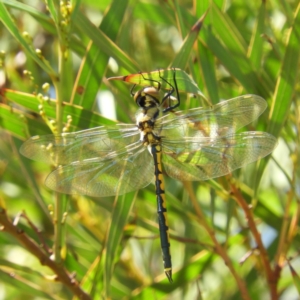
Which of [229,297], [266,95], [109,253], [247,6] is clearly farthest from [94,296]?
[247,6]

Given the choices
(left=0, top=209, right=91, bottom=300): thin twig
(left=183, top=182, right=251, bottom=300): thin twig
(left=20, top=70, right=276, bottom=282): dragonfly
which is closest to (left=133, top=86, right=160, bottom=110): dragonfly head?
(left=20, top=70, right=276, bottom=282): dragonfly

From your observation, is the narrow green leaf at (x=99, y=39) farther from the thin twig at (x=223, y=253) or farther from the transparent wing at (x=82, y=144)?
the thin twig at (x=223, y=253)

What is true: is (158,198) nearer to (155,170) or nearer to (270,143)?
→ (155,170)

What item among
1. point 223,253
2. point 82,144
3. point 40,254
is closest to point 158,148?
point 82,144

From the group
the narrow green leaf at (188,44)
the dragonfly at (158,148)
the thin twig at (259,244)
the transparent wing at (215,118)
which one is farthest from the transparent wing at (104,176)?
the narrow green leaf at (188,44)

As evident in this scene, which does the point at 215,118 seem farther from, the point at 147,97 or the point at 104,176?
the point at 104,176

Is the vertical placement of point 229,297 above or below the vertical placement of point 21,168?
below

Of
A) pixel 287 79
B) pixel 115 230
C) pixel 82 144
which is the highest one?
pixel 82 144
